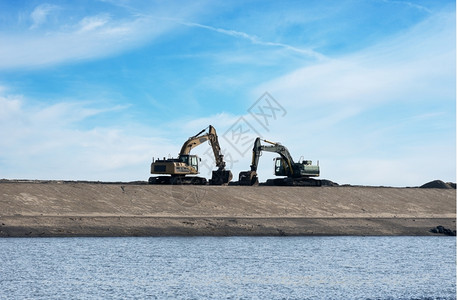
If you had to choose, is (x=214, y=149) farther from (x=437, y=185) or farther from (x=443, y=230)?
(x=437, y=185)

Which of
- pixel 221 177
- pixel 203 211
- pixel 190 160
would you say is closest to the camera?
pixel 203 211

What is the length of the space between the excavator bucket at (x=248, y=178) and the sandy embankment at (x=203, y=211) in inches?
114

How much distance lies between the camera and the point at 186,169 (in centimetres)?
6538

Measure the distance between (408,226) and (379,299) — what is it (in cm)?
3803

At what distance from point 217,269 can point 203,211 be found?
2594 centimetres

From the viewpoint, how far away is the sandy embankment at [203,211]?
48.0 metres

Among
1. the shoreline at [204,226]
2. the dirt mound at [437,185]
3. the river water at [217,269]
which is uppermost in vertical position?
the dirt mound at [437,185]

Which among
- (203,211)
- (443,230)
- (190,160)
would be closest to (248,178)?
(190,160)

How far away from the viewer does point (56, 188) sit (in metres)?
56.2

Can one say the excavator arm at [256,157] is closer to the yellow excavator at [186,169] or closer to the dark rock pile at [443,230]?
the yellow excavator at [186,169]

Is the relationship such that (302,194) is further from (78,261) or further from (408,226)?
(78,261)

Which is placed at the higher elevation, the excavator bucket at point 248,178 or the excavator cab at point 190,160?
the excavator cab at point 190,160

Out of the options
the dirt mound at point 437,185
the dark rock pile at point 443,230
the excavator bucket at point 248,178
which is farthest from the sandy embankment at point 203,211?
the dirt mound at point 437,185

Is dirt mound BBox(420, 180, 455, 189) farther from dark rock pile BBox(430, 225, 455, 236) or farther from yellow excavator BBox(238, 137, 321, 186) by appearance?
dark rock pile BBox(430, 225, 455, 236)
